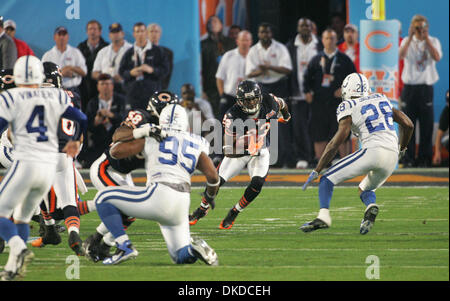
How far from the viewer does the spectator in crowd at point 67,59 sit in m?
12.8

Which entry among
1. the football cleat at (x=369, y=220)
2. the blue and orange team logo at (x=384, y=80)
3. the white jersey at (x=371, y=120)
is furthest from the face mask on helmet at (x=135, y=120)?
the blue and orange team logo at (x=384, y=80)

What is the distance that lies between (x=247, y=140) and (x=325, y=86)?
4271 mm

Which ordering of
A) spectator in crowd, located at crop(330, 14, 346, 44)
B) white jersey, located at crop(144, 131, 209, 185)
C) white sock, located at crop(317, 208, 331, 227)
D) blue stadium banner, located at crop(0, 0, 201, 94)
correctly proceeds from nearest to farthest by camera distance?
white jersey, located at crop(144, 131, 209, 185) → white sock, located at crop(317, 208, 331, 227) → blue stadium banner, located at crop(0, 0, 201, 94) → spectator in crowd, located at crop(330, 14, 346, 44)

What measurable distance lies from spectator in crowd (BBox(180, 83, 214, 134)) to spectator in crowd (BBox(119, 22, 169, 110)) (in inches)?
17.3

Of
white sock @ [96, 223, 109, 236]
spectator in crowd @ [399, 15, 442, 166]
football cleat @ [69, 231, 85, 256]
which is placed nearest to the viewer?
white sock @ [96, 223, 109, 236]

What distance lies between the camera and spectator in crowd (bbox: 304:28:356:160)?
12.5 meters

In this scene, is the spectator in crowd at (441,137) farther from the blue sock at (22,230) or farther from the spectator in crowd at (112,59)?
the blue sock at (22,230)

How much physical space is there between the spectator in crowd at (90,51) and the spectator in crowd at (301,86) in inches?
107

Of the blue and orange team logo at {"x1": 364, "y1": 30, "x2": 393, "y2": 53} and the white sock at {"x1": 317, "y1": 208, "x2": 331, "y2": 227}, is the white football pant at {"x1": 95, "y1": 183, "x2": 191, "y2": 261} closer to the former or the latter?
the white sock at {"x1": 317, "y1": 208, "x2": 331, "y2": 227}

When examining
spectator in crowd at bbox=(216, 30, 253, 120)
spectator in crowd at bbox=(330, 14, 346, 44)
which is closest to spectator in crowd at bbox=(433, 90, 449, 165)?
spectator in crowd at bbox=(330, 14, 346, 44)

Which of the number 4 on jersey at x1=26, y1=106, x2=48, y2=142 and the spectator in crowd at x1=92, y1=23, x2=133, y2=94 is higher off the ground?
the number 4 on jersey at x1=26, y1=106, x2=48, y2=142

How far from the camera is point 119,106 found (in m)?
13.0

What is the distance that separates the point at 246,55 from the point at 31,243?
6120mm

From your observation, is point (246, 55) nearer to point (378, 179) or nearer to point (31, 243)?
point (378, 179)
